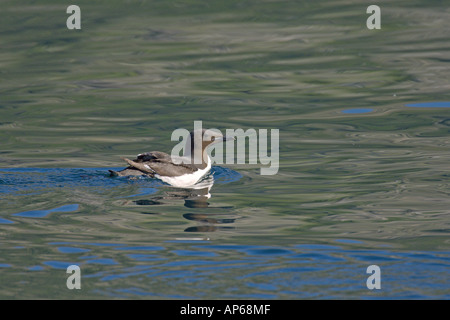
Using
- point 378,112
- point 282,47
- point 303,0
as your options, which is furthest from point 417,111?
point 303,0

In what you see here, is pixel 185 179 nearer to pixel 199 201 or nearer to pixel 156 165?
pixel 156 165

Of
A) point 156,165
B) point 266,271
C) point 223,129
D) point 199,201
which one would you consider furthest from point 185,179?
point 266,271

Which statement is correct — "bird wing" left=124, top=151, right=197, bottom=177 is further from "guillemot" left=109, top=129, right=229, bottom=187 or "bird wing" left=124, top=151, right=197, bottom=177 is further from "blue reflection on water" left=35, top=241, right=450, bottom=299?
"blue reflection on water" left=35, top=241, right=450, bottom=299

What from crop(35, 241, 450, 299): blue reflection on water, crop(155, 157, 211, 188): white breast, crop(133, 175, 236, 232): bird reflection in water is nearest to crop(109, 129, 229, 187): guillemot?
crop(155, 157, 211, 188): white breast

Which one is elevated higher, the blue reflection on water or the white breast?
the white breast

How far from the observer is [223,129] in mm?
14766

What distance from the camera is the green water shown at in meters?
7.82

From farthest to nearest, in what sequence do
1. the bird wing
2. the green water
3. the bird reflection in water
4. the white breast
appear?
1. the white breast
2. the bird wing
3. the bird reflection in water
4. the green water

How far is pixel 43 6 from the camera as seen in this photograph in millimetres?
23234

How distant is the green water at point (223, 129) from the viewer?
7.82m

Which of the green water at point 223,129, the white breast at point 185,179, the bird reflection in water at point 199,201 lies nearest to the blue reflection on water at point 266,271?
the green water at point 223,129

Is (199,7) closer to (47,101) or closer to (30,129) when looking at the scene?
(47,101)

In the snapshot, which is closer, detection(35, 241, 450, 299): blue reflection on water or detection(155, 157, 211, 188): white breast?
detection(35, 241, 450, 299): blue reflection on water

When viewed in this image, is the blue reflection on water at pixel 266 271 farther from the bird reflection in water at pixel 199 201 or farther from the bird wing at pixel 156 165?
the bird wing at pixel 156 165
